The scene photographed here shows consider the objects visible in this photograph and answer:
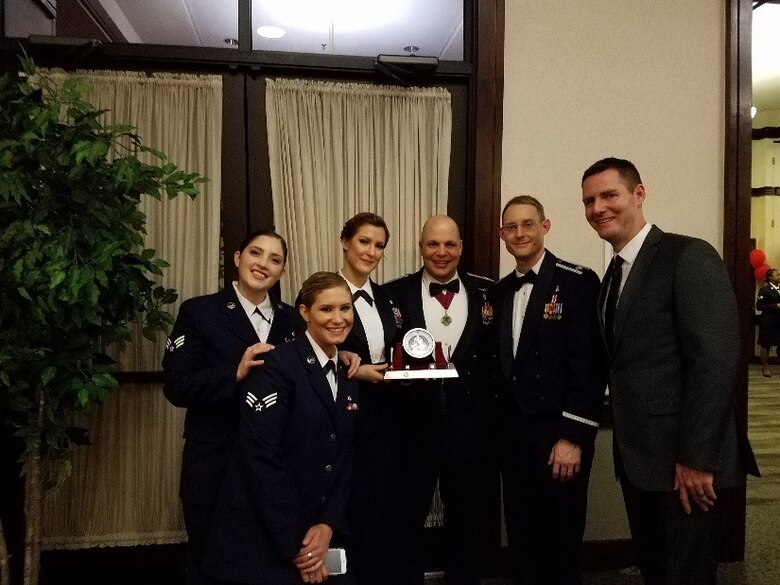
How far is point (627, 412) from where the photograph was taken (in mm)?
2162

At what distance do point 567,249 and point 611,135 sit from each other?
0.68m

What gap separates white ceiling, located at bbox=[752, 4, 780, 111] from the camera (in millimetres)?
5824

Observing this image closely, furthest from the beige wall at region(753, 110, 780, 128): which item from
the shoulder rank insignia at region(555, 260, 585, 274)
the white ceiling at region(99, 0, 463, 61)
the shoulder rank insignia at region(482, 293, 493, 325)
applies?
the shoulder rank insignia at region(482, 293, 493, 325)

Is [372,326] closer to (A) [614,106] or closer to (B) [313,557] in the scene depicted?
(B) [313,557]

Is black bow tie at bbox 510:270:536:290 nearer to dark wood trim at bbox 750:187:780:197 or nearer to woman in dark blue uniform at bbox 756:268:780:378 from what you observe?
woman in dark blue uniform at bbox 756:268:780:378

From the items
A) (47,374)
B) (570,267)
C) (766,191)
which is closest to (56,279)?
(47,374)

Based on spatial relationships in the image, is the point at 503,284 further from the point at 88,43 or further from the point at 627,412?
the point at 88,43

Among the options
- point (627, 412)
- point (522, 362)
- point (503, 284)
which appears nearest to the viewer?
point (627, 412)

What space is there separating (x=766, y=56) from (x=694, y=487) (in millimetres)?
7403

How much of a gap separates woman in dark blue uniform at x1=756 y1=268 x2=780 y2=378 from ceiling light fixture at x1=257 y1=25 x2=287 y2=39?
28.1 ft

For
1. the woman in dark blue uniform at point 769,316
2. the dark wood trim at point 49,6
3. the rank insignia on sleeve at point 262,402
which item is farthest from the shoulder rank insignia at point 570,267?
the woman in dark blue uniform at point 769,316

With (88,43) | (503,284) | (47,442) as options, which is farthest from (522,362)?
(88,43)

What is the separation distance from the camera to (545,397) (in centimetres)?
244

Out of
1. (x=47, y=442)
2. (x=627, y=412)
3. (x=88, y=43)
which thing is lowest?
(x=47, y=442)
